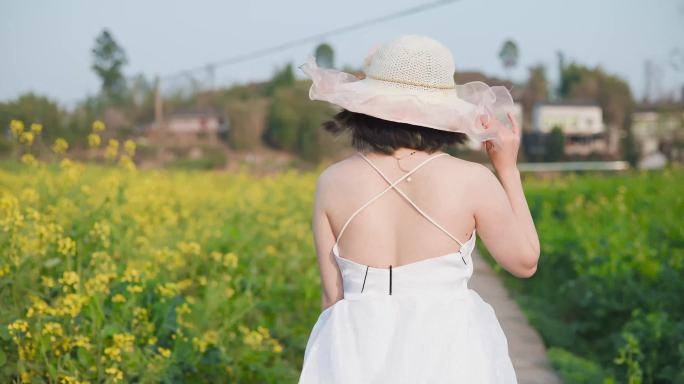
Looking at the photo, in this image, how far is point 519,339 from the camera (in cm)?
566

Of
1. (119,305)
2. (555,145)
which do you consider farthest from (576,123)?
(119,305)

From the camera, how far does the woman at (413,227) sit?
6.58ft

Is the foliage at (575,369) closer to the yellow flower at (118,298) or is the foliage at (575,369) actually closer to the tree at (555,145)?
the yellow flower at (118,298)

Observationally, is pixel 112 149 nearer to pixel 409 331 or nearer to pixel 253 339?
pixel 253 339

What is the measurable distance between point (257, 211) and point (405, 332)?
785cm

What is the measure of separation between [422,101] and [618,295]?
4386mm

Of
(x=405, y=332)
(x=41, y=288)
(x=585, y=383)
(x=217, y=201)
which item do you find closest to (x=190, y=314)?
(x=41, y=288)

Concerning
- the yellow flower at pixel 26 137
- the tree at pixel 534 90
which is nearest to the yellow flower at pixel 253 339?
the yellow flower at pixel 26 137

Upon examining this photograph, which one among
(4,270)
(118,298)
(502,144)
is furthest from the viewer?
(4,270)

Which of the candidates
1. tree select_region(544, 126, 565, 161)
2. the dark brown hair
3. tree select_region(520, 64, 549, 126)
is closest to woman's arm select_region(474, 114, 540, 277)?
the dark brown hair

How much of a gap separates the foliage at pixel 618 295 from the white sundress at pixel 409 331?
2.49m

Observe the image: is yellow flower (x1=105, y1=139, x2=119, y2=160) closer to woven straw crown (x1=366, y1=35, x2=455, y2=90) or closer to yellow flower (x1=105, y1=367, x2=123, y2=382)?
yellow flower (x1=105, y1=367, x2=123, y2=382)

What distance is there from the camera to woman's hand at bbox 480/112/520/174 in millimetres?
2123

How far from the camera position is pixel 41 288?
166 inches
